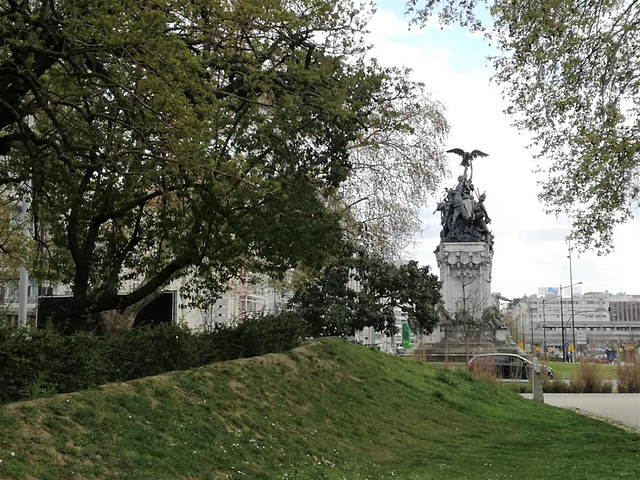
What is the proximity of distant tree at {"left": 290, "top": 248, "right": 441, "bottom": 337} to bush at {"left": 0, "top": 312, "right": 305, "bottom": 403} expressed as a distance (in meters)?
9.69

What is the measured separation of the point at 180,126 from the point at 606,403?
19208mm

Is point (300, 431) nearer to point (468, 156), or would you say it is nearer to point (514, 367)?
point (514, 367)

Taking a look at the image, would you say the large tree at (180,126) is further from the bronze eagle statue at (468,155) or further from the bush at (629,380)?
the bronze eagle statue at (468,155)

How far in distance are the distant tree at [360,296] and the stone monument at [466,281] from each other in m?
10.5

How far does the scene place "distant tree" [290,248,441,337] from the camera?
26.3m

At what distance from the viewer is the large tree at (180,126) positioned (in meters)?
10.0

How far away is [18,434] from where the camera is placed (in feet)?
21.6

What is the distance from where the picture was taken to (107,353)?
10375 millimetres

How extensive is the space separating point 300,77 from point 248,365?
5.47m

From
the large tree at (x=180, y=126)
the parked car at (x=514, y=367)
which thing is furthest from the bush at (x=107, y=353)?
the parked car at (x=514, y=367)

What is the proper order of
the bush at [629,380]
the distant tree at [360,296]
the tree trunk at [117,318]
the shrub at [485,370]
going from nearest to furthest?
the tree trunk at [117,318] < the shrub at [485,370] < the distant tree at [360,296] < the bush at [629,380]

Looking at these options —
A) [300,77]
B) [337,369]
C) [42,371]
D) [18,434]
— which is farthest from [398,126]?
[18,434]

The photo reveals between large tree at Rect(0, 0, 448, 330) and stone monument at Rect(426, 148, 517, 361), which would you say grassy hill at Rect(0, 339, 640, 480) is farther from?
stone monument at Rect(426, 148, 517, 361)

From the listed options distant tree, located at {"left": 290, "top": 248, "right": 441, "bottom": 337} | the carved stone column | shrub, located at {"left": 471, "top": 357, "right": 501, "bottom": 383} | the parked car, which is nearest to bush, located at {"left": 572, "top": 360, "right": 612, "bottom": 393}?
the parked car
